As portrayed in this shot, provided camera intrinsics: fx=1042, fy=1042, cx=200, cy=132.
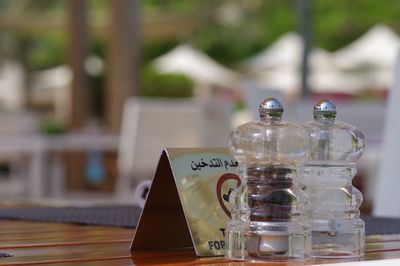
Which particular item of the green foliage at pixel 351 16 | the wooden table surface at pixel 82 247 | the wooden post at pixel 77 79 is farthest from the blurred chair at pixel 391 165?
the green foliage at pixel 351 16

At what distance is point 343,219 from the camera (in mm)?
1544

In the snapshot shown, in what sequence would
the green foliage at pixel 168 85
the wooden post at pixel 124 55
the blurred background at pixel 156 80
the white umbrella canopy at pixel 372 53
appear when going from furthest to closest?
1. the green foliage at pixel 168 85
2. the white umbrella canopy at pixel 372 53
3. the wooden post at pixel 124 55
4. the blurred background at pixel 156 80

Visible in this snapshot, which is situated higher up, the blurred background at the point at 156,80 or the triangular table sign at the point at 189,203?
the blurred background at the point at 156,80

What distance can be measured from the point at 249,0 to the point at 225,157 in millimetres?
25377

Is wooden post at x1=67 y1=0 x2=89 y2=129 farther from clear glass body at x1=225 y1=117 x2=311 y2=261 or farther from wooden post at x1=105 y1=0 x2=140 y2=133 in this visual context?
clear glass body at x1=225 y1=117 x2=311 y2=261

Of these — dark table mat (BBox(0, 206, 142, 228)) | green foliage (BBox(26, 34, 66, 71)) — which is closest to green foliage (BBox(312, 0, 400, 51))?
green foliage (BBox(26, 34, 66, 71))

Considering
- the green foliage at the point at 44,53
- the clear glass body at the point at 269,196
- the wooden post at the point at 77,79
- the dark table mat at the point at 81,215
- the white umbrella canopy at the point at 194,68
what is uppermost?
the green foliage at the point at 44,53

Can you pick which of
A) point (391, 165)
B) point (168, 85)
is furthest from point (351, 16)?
point (391, 165)

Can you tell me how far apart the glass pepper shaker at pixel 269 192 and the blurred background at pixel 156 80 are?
212 cm

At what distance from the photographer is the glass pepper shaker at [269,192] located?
142 cm

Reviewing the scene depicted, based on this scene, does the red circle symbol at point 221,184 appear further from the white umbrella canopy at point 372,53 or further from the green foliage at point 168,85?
the green foliage at point 168,85

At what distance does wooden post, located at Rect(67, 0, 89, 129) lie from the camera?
10812 mm

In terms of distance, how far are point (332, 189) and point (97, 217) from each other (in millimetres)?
969

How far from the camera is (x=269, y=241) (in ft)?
4.67
